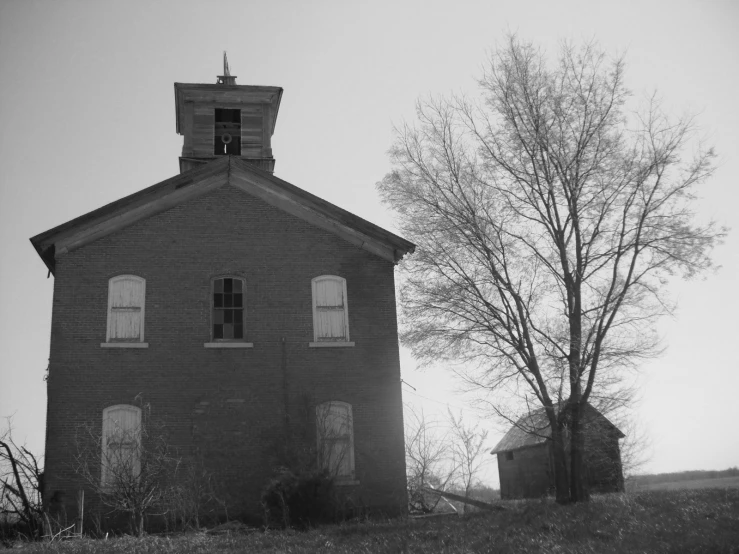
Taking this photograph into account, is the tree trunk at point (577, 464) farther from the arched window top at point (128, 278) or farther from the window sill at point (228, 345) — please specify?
the arched window top at point (128, 278)

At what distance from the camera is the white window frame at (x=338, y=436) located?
715 inches

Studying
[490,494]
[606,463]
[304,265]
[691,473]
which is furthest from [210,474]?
[691,473]

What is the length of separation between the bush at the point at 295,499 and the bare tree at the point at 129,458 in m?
2.34

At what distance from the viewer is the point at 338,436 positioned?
18.5 m

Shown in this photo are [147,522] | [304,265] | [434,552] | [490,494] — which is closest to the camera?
[434,552]

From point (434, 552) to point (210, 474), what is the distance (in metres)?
7.16

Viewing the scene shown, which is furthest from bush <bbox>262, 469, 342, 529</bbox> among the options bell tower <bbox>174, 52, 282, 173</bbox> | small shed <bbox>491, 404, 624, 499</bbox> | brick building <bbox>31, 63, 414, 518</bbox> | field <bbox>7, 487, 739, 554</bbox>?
small shed <bbox>491, 404, 624, 499</bbox>

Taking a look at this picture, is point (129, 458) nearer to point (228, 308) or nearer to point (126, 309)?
point (126, 309)

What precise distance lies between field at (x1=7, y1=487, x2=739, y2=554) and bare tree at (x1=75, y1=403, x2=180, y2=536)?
2241mm

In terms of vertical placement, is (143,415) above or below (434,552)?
above

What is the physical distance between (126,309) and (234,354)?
2838 millimetres

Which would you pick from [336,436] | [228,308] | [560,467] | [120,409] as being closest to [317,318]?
[228,308]

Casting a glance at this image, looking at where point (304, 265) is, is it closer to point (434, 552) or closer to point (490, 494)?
point (434, 552)

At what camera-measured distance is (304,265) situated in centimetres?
1966
